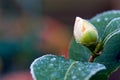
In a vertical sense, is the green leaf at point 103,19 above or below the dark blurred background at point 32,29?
above

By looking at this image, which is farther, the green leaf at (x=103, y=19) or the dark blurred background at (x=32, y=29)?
the dark blurred background at (x=32, y=29)

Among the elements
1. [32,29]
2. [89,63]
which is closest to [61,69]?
[89,63]

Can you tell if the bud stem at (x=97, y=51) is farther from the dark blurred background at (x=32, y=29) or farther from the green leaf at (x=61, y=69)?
the dark blurred background at (x=32, y=29)

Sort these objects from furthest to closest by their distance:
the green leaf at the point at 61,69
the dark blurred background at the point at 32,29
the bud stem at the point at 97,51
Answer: the dark blurred background at the point at 32,29
the bud stem at the point at 97,51
the green leaf at the point at 61,69

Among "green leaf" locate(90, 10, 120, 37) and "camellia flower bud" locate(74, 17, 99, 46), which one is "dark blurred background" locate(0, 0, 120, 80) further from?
"camellia flower bud" locate(74, 17, 99, 46)

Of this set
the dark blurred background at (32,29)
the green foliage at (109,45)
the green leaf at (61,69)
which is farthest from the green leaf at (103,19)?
the dark blurred background at (32,29)
